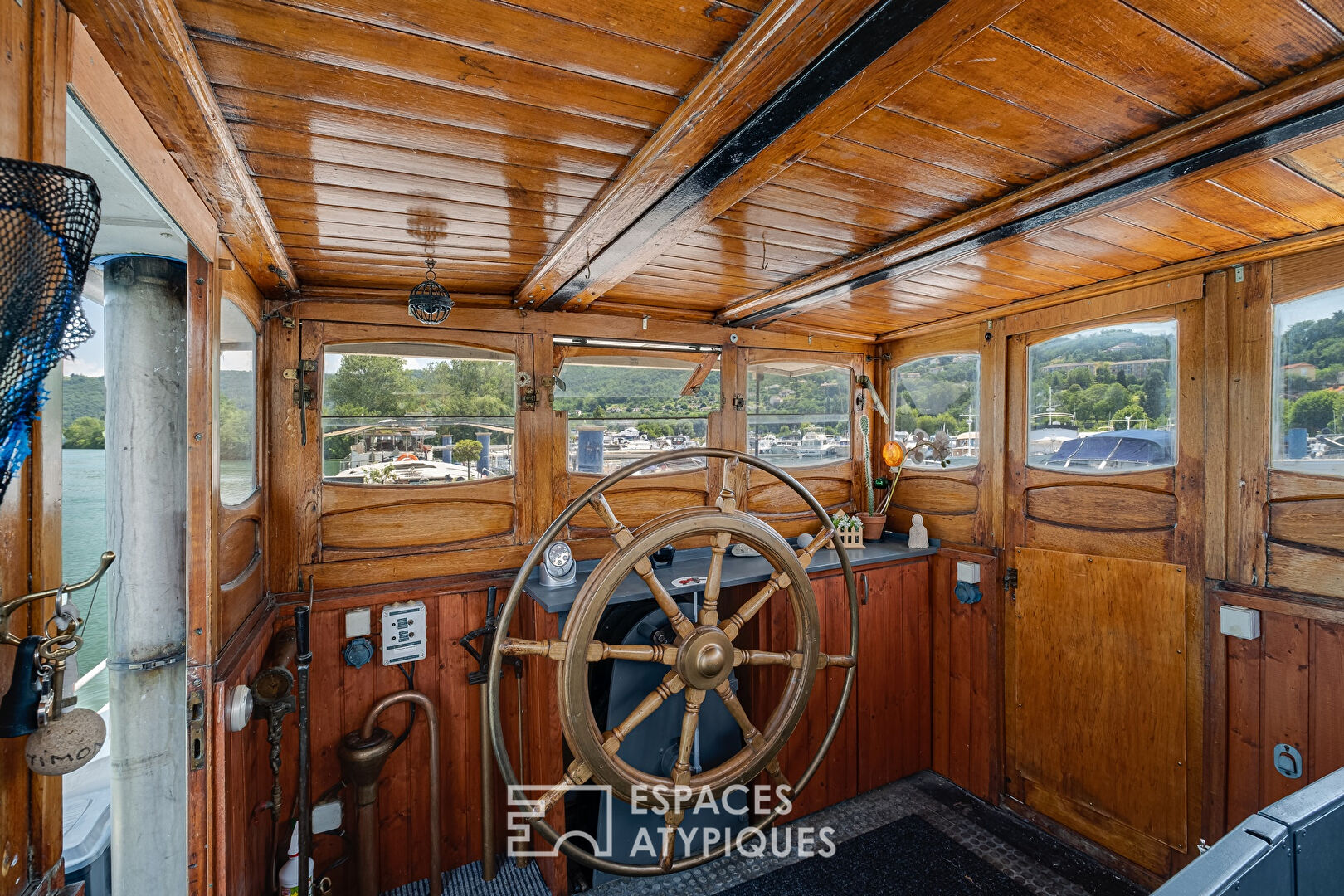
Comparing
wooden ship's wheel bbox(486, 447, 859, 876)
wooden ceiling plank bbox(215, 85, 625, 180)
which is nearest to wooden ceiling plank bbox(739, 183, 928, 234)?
wooden ceiling plank bbox(215, 85, 625, 180)

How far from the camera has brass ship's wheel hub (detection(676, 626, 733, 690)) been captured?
4.75ft

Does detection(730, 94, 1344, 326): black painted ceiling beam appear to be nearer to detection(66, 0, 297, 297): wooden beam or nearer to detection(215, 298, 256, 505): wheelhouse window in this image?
detection(66, 0, 297, 297): wooden beam

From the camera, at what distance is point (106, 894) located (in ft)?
5.31

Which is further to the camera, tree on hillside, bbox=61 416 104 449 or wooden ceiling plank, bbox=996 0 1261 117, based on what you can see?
tree on hillside, bbox=61 416 104 449

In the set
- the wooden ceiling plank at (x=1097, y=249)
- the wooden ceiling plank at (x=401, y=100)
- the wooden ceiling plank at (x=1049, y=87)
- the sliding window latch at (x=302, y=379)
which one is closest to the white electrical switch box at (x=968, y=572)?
the wooden ceiling plank at (x=1097, y=249)

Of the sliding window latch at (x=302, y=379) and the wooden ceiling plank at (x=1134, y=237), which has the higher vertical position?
Answer: the wooden ceiling plank at (x=1134, y=237)

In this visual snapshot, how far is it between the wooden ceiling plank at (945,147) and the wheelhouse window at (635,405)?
1.62 m

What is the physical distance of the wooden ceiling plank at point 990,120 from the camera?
0.99 m

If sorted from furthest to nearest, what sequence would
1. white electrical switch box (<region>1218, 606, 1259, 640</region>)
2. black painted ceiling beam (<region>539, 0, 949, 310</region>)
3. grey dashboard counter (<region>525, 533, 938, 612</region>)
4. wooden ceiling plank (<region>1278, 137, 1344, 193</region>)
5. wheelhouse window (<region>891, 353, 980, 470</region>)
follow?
wheelhouse window (<region>891, 353, 980, 470</region>)
grey dashboard counter (<region>525, 533, 938, 612</region>)
white electrical switch box (<region>1218, 606, 1259, 640</region>)
wooden ceiling plank (<region>1278, 137, 1344, 193</region>)
black painted ceiling beam (<region>539, 0, 949, 310</region>)

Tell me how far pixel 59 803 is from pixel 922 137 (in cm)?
175

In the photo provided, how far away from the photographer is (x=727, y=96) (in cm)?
94

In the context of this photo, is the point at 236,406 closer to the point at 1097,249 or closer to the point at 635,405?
the point at 635,405

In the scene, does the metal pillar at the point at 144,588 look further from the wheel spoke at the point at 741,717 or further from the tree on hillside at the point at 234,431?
the wheel spoke at the point at 741,717

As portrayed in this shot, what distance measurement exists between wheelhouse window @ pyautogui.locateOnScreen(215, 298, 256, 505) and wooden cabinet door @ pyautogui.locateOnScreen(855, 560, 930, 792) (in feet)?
7.40
